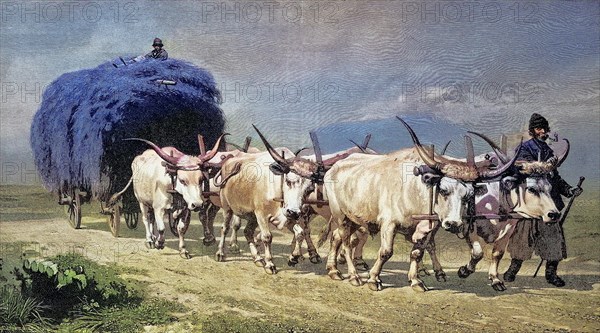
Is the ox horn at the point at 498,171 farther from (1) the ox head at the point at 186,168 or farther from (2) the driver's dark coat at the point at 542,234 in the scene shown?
(1) the ox head at the point at 186,168

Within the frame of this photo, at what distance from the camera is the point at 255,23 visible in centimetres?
649

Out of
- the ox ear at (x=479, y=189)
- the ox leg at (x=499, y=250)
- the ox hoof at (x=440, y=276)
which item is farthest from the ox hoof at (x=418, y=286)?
the ox ear at (x=479, y=189)

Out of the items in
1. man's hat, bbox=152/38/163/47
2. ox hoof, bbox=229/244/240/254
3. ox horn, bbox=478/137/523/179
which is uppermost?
man's hat, bbox=152/38/163/47

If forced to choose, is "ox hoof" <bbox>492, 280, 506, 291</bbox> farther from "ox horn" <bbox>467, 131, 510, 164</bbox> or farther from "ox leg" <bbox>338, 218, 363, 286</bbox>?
"ox leg" <bbox>338, 218, 363, 286</bbox>

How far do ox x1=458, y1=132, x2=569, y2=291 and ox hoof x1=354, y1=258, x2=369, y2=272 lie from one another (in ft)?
2.56

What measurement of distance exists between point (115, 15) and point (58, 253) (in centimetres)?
210

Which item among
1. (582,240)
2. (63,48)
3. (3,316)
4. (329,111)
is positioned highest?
(63,48)

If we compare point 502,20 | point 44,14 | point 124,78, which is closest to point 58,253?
point 124,78

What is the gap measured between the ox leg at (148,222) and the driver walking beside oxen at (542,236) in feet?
10.0

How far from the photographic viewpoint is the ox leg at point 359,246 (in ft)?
20.7

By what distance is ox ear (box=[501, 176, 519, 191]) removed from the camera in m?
5.99

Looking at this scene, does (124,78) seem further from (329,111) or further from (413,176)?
(413,176)

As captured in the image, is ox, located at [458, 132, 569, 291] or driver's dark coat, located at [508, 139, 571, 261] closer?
ox, located at [458, 132, 569, 291]

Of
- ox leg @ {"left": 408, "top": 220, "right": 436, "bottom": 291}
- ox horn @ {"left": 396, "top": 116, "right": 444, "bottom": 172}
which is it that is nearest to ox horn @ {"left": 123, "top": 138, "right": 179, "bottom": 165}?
ox horn @ {"left": 396, "top": 116, "right": 444, "bottom": 172}
